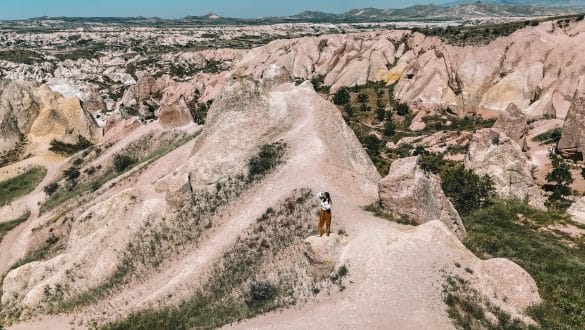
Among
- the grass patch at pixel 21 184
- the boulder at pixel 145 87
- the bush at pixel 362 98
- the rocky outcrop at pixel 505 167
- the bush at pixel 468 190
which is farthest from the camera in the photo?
the bush at pixel 362 98

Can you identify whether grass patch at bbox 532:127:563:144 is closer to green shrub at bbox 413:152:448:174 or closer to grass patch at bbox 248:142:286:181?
green shrub at bbox 413:152:448:174

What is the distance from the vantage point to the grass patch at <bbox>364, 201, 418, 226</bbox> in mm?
26000

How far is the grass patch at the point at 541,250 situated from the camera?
1955cm

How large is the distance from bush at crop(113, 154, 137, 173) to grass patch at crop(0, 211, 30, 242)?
11.5 m

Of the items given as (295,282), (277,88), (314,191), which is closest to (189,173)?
(314,191)

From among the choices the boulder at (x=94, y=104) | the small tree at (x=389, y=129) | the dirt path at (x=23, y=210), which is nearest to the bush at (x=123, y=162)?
the dirt path at (x=23, y=210)

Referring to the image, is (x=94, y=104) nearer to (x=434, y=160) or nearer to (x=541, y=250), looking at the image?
(x=434, y=160)

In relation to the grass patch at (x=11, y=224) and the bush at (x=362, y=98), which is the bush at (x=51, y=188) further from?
the bush at (x=362, y=98)

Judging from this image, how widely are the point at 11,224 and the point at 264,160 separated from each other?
3511 centimetres

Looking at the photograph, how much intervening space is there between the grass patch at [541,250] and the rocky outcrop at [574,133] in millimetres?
20135

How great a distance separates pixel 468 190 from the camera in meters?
39.5

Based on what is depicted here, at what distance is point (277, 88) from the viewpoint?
173 ft

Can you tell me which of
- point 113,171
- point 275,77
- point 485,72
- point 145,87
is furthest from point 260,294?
point 145,87

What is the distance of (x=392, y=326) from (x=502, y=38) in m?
105
